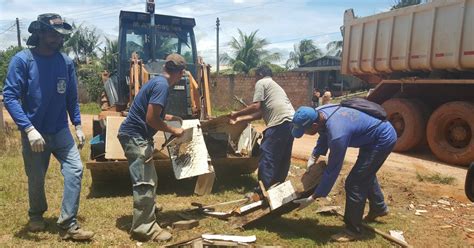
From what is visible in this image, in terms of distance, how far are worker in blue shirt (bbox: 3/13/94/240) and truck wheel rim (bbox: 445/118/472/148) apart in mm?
7074

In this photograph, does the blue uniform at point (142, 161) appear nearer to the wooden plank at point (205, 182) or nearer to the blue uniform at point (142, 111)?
the blue uniform at point (142, 111)

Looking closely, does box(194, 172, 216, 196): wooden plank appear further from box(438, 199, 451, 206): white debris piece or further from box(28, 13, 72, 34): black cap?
box(438, 199, 451, 206): white debris piece

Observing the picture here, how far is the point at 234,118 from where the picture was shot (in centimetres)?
580

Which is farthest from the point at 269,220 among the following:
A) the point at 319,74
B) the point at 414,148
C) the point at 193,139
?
the point at 319,74

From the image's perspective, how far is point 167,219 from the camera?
495 centimetres

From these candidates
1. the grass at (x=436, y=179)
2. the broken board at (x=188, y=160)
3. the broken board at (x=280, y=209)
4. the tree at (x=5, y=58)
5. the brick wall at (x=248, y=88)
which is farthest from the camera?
the tree at (x=5, y=58)

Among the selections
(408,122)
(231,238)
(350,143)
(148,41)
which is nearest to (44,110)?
(231,238)

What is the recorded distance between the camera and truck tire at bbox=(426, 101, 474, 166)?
8.29m

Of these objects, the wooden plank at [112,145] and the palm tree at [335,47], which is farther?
the palm tree at [335,47]

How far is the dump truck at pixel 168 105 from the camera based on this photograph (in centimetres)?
580

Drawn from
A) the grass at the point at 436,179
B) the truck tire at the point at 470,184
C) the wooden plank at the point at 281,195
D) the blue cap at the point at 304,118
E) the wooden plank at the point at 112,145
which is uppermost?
the blue cap at the point at 304,118

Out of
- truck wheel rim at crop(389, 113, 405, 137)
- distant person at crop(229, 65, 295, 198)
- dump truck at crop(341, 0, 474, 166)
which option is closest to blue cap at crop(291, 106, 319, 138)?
distant person at crop(229, 65, 295, 198)

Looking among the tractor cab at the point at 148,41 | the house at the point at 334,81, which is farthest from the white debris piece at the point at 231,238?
the house at the point at 334,81

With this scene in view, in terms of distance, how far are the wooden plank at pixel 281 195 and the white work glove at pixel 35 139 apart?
7.21 ft
